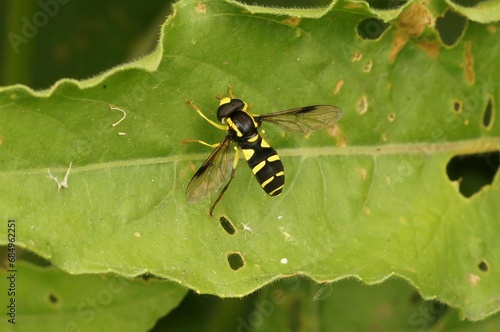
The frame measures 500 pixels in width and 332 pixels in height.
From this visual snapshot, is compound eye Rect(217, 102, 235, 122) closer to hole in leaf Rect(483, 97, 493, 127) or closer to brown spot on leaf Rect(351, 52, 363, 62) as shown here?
brown spot on leaf Rect(351, 52, 363, 62)

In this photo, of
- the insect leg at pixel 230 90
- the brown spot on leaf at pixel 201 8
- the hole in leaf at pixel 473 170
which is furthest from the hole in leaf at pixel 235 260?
the hole in leaf at pixel 473 170

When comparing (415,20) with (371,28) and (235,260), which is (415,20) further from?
(235,260)

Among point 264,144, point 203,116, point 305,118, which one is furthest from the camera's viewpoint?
point 305,118

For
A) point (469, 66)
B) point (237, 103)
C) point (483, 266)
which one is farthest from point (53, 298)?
point (469, 66)

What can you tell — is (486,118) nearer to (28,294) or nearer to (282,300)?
(282,300)

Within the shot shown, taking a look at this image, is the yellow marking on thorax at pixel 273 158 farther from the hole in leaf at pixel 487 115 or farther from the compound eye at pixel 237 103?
the hole in leaf at pixel 487 115

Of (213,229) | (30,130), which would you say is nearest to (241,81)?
(213,229)

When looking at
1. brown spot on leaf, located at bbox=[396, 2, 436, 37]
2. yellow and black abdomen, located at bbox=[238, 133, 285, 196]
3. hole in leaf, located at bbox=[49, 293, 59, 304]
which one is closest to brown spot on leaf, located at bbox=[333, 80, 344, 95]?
brown spot on leaf, located at bbox=[396, 2, 436, 37]
